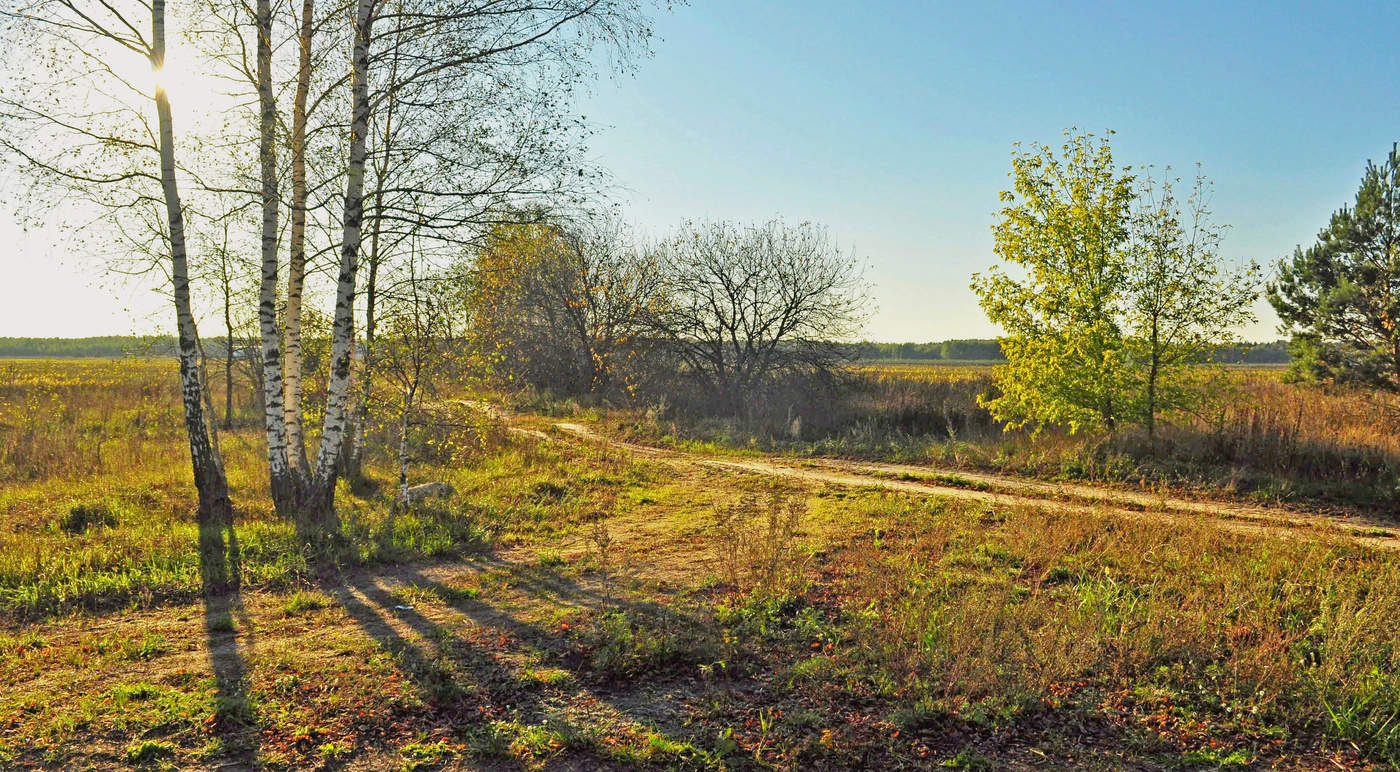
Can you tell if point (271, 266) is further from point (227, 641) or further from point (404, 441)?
point (227, 641)

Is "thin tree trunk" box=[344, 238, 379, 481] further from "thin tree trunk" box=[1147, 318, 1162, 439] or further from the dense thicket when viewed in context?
the dense thicket

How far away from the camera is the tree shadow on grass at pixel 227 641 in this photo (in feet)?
16.5

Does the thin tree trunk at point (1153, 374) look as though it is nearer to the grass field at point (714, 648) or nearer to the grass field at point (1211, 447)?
the grass field at point (1211, 447)

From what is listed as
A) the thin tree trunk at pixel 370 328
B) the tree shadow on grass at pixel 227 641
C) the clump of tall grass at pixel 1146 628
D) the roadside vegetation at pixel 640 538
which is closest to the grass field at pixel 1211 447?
the roadside vegetation at pixel 640 538

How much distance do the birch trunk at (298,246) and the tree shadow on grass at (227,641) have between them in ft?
4.67

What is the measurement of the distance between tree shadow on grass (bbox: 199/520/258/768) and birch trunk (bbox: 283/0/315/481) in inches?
56.1

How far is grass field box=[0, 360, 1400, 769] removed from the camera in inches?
197

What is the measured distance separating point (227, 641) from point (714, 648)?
4.28 metres

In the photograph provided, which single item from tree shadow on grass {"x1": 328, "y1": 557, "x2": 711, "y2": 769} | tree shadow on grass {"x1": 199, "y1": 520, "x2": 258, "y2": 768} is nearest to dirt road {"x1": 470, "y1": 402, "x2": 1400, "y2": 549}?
tree shadow on grass {"x1": 199, "y1": 520, "x2": 258, "y2": 768}

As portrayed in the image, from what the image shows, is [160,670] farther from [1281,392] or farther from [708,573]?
[1281,392]

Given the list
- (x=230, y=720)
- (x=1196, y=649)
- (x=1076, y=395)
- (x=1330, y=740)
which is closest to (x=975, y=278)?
(x=1076, y=395)

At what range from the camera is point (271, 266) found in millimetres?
11305

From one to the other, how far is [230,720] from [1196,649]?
7.09 meters

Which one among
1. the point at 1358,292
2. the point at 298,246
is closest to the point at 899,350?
the point at 1358,292
